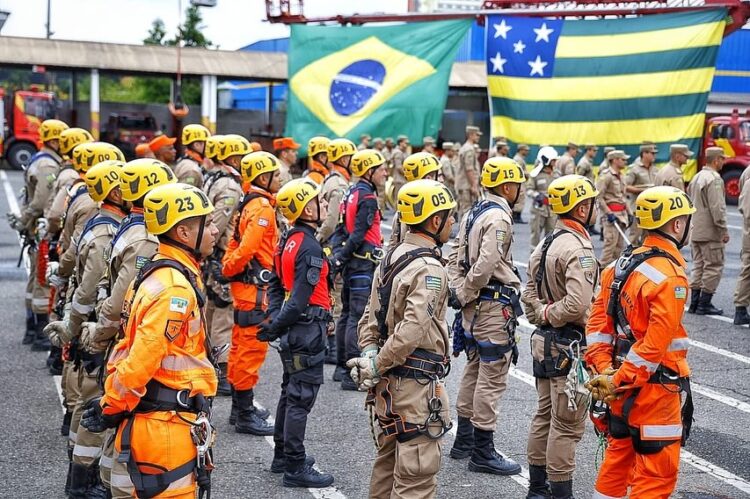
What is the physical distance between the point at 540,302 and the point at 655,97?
10411 mm

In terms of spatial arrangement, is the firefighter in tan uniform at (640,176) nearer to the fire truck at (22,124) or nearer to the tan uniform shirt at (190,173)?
the tan uniform shirt at (190,173)

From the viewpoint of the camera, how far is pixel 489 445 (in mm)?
6641

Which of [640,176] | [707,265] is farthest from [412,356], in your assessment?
[640,176]

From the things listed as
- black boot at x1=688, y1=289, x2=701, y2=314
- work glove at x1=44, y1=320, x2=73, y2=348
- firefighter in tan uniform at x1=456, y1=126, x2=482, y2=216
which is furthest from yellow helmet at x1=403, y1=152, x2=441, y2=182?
firefighter in tan uniform at x1=456, y1=126, x2=482, y2=216

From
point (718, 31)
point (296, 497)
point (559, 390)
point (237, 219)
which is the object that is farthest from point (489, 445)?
point (718, 31)

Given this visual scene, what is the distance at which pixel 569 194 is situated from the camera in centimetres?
606

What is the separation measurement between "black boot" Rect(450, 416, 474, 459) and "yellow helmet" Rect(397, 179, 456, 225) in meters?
2.44

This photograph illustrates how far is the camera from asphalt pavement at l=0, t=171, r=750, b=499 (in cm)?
636

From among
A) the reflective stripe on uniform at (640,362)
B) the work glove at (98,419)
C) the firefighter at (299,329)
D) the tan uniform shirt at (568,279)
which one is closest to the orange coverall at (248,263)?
the firefighter at (299,329)

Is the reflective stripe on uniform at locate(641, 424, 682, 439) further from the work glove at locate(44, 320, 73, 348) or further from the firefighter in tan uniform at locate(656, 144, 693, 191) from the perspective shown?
Answer: the firefighter in tan uniform at locate(656, 144, 693, 191)

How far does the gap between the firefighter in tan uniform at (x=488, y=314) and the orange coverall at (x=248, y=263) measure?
1.80m

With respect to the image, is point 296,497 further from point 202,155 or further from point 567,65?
point 567,65

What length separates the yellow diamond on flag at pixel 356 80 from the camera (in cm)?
1662

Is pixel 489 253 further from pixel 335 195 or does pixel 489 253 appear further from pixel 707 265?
pixel 707 265
